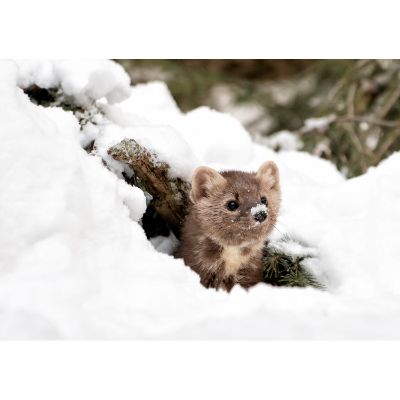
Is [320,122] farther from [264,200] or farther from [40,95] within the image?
[40,95]

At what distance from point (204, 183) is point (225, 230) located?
470mm

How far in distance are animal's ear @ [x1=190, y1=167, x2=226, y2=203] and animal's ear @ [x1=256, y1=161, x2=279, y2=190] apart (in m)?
0.38

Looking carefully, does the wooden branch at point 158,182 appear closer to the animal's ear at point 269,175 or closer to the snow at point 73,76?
the animal's ear at point 269,175

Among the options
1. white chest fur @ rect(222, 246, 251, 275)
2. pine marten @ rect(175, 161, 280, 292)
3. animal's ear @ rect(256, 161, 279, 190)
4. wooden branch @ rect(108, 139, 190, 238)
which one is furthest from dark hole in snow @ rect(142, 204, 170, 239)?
animal's ear @ rect(256, 161, 279, 190)

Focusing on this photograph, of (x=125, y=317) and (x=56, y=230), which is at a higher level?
(x=56, y=230)

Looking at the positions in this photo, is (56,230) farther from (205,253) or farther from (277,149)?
(277,149)

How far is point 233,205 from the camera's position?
5395 mm

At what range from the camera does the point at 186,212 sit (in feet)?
19.7

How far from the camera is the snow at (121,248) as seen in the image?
11.4 ft

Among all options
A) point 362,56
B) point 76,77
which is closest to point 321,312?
point 76,77

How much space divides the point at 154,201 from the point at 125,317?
223 cm

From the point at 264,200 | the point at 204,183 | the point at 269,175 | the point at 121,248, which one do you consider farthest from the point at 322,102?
the point at 121,248

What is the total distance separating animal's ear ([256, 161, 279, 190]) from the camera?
5652 mm

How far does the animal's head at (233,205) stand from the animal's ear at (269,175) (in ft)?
0.04
